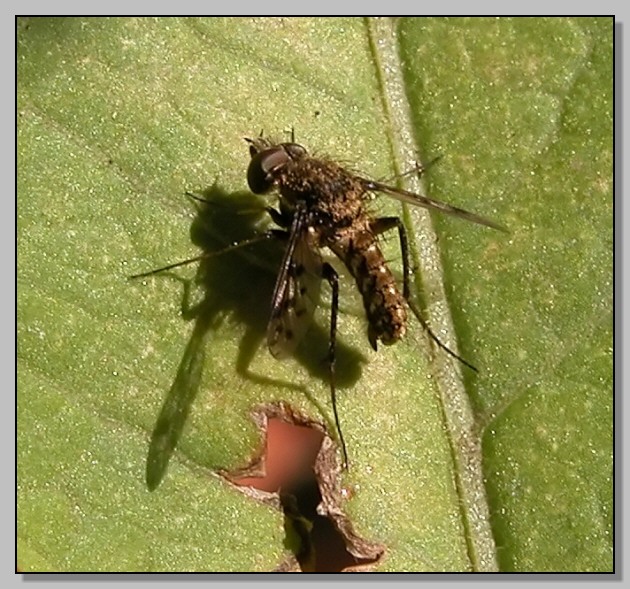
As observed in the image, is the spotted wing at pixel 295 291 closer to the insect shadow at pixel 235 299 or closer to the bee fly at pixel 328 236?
the bee fly at pixel 328 236

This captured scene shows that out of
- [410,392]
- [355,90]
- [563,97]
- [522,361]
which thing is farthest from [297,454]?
[563,97]

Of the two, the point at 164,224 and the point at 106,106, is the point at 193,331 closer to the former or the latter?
the point at 164,224

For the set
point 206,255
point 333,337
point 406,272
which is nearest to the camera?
point 206,255

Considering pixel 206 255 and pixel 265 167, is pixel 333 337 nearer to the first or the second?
pixel 206 255

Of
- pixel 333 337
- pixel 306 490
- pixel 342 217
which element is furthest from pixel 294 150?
pixel 306 490

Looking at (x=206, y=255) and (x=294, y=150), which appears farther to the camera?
(x=294, y=150)

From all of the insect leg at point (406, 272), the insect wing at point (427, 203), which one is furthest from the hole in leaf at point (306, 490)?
the insect wing at point (427, 203)
